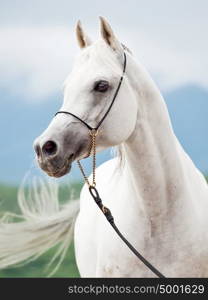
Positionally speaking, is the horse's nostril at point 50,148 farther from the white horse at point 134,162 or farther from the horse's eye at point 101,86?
the horse's eye at point 101,86

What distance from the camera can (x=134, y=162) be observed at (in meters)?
2.73

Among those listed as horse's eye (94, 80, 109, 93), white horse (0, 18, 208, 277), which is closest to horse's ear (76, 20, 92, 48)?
white horse (0, 18, 208, 277)

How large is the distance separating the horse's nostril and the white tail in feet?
5.19

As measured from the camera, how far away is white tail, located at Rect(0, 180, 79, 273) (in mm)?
4043

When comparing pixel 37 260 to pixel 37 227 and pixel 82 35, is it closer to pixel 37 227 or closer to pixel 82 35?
pixel 37 227

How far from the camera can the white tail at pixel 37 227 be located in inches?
159

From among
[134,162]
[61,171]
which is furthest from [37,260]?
[61,171]

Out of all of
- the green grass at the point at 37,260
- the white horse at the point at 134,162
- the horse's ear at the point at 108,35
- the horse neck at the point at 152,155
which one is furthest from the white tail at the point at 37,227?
the horse's ear at the point at 108,35

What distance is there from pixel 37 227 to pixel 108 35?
5.74ft

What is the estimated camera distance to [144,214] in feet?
9.17

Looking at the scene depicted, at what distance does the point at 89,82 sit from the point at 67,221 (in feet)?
5.73

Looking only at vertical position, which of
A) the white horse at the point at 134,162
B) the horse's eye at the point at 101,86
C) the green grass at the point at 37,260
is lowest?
the green grass at the point at 37,260

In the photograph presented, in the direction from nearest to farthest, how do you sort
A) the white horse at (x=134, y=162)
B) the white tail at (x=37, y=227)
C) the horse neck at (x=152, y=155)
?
the white horse at (x=134, y=162)
the horse neck at (x=152, y=155)
the white tail at (x=37, y=227)

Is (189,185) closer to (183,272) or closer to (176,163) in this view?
(176,163)
